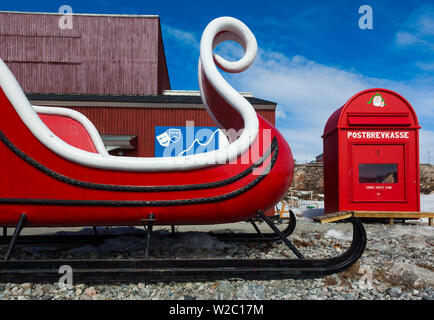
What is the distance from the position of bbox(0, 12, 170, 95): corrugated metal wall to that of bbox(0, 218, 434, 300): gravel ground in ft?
27.8

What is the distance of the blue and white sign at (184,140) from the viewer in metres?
6.80

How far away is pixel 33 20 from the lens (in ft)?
32.2

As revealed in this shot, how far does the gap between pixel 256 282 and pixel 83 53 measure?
11.1 meters

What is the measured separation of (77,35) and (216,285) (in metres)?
11.5

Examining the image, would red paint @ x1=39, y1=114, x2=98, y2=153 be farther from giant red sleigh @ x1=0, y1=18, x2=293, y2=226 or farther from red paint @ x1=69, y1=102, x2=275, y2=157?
red paint @ x1=69, y1=102, x2=275, y2=157

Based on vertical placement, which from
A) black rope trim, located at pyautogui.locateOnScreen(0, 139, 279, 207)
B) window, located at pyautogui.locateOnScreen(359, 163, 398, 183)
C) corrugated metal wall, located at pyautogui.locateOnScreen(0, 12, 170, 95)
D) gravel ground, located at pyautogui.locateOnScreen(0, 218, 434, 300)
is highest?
corrugated metal wall, located at pyautogui.locateOnScreen(0, 12, 170, 95)

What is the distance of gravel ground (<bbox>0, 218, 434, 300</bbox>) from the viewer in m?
1.71

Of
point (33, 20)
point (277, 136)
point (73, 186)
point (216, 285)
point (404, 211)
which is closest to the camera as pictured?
point (216, 285)

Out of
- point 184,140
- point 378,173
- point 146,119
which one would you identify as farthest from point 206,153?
point 146,119

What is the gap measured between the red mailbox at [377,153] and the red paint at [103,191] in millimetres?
3597

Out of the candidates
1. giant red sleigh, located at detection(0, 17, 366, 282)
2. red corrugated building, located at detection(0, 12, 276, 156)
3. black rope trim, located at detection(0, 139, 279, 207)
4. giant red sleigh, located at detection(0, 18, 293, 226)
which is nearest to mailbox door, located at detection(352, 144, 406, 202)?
giant red sleigh, located at detection(0, 17, 366, 282)
